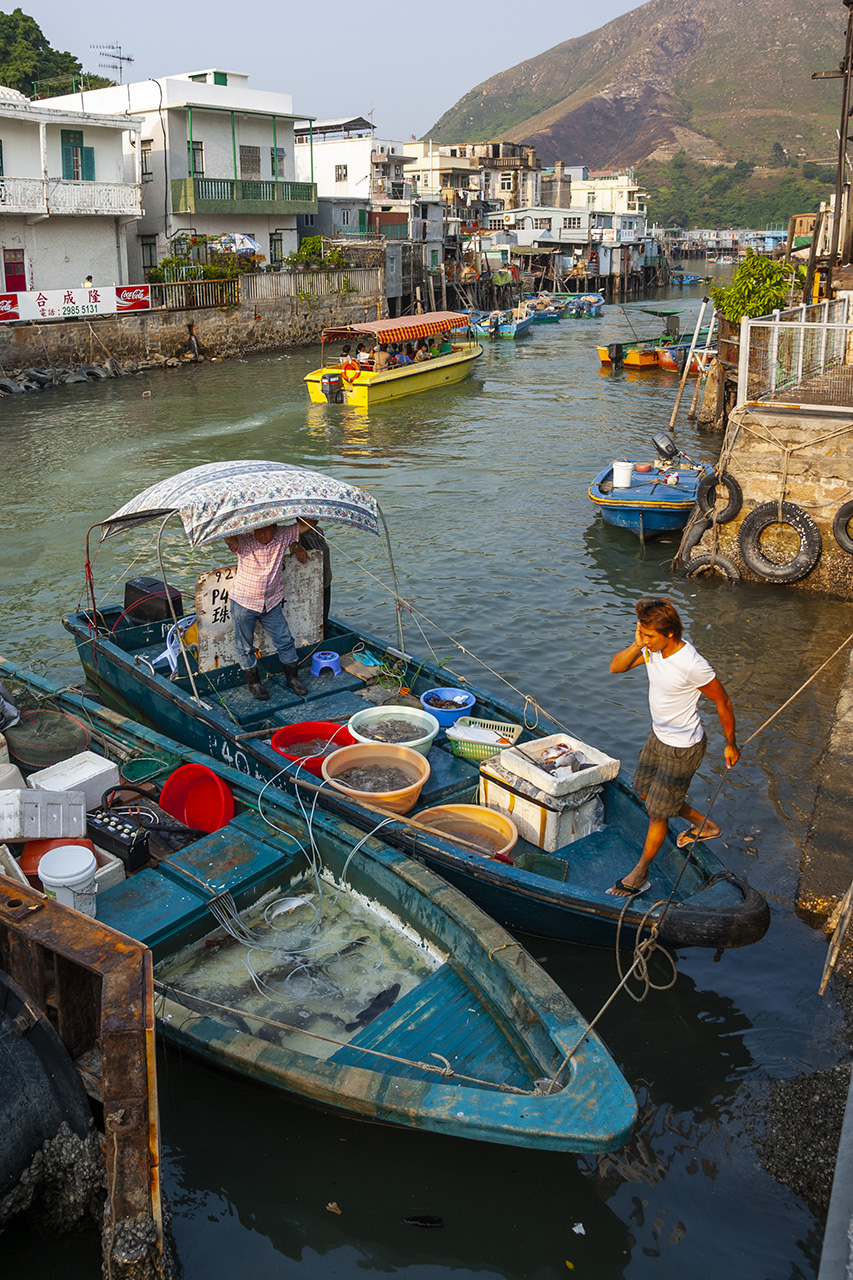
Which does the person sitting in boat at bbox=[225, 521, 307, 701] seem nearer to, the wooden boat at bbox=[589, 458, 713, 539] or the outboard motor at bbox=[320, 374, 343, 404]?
the wooden boat at bbox=[589, 458, 713, 539]

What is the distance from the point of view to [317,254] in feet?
144

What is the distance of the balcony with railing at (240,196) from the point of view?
39594mm

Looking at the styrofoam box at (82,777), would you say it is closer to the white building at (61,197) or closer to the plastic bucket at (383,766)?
the plastic bucket at (383,766)

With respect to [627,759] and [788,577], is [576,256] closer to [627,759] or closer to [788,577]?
[788,577]

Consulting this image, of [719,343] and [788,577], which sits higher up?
[719,343]

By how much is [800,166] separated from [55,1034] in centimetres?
21521

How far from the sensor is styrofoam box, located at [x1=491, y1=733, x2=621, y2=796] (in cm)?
676

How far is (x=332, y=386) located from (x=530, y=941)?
25273 millimetres

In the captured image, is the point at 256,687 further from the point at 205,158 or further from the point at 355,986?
the point at 205,158

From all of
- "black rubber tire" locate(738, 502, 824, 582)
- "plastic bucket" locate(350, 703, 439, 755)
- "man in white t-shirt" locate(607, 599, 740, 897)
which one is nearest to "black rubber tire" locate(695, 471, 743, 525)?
"black rubber tire" locate(738, 502, 824, 582)

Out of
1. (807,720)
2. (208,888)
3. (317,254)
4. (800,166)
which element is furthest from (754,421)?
(800,166)

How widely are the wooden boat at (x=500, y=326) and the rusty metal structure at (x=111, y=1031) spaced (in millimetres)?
45028

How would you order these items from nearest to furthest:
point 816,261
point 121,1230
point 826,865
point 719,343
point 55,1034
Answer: point 121,1230 → point 55,1034 → point 826,865 → point 816,261 → point 719,343

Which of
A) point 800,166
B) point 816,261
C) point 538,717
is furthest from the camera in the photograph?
point 800,166
